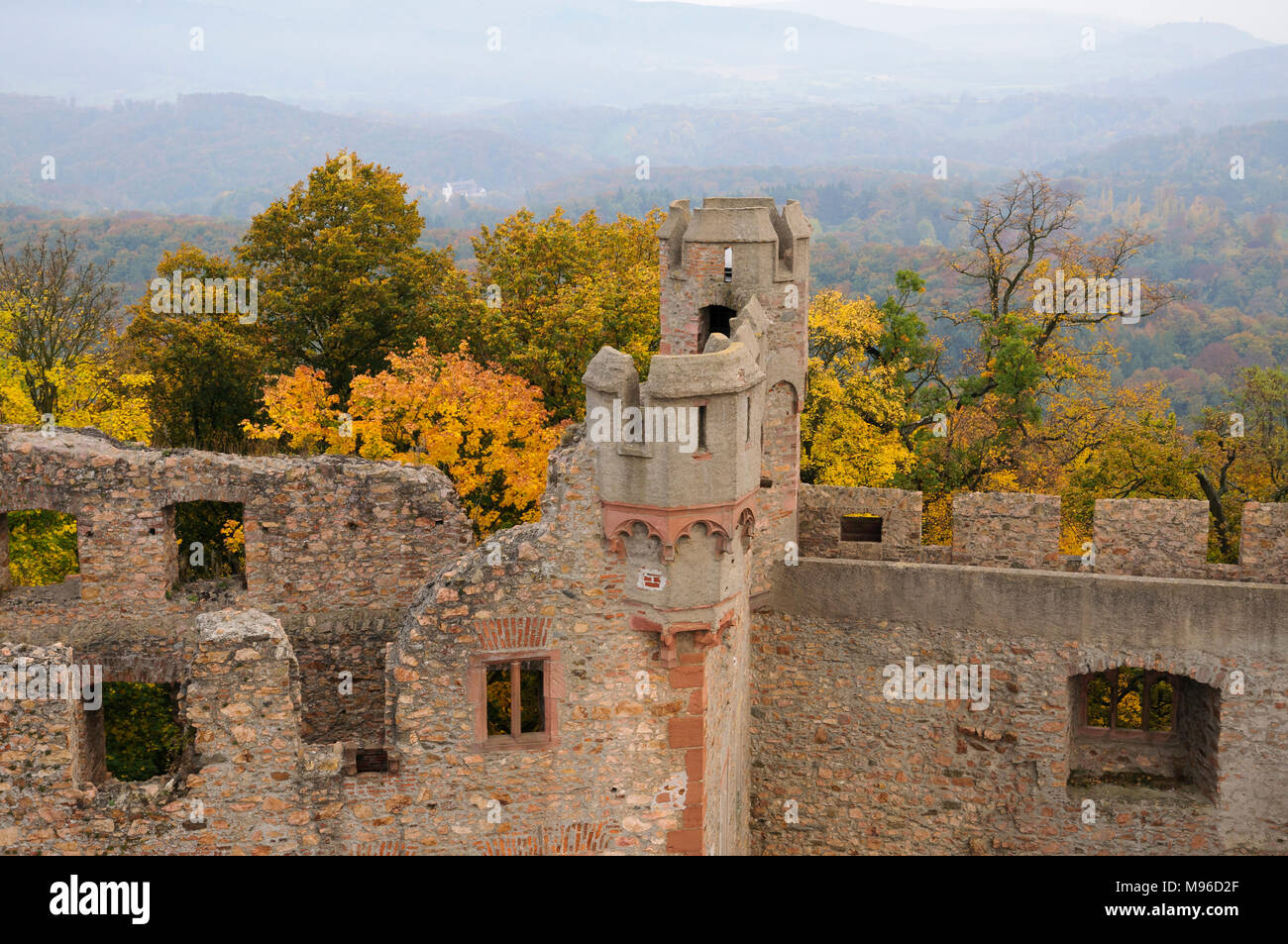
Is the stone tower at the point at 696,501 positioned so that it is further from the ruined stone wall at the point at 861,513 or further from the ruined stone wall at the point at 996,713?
the ruined stone wall at the point at 861,513

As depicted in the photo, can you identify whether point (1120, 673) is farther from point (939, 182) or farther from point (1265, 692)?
point (939, 182)

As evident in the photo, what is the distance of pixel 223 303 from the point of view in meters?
32.2

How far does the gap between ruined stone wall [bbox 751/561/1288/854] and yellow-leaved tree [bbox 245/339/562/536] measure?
6.70 metres

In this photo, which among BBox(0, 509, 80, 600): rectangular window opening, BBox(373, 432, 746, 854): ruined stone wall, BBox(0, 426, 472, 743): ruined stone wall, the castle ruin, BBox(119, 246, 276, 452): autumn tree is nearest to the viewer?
the castle ruin

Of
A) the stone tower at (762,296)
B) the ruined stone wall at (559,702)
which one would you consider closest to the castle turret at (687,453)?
the ruined stone wall at (559,702)

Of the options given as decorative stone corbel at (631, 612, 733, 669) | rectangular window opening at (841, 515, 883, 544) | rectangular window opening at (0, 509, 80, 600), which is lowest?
rectangular window opening at (0, 509, 80, 600)

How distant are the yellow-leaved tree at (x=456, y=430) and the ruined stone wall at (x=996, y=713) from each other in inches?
264

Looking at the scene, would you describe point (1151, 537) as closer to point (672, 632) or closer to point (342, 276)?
point (672, 632)

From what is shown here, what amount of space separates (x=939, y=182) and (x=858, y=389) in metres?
130

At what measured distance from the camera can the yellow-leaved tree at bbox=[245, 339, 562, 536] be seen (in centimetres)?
2280

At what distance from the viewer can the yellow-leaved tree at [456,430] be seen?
74.8 feet

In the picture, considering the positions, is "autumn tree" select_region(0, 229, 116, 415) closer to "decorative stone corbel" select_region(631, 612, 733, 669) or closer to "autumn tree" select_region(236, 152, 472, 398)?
"autumn tree" select_region(236, 152, 472, 398)

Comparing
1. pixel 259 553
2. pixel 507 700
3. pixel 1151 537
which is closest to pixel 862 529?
pixel 1151 537

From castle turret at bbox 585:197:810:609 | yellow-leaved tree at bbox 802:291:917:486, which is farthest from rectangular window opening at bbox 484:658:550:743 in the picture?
yellow-leaved tree at bbox 802:291:917:486
